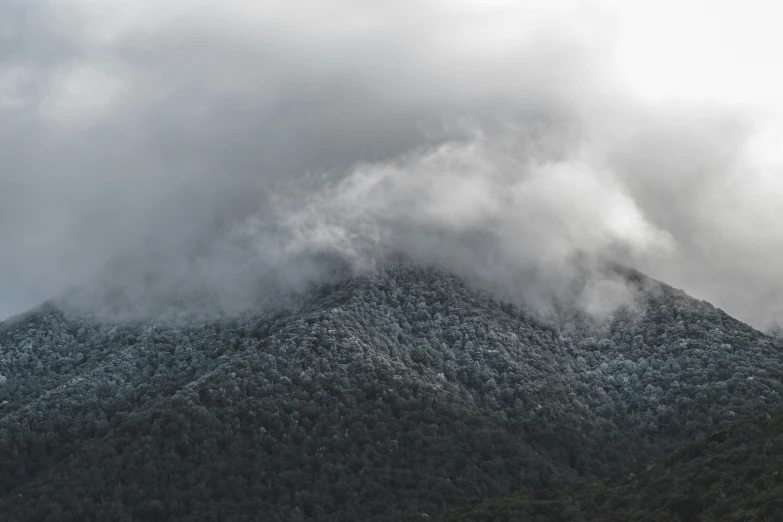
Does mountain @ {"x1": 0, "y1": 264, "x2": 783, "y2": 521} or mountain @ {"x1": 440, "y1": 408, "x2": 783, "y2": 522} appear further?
mountain @ {"x1": 0, "y1": 264, "x2": 783, "y2": 521}

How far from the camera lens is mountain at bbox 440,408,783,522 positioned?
246 feet

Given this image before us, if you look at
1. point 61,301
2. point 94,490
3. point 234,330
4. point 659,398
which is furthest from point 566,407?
point 61,301

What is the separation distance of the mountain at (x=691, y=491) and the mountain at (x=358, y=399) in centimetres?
1327

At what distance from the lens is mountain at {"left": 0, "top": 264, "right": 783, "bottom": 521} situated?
111438 mm

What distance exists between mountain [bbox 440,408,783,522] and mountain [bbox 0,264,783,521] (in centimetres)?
1327

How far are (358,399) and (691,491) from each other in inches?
2199

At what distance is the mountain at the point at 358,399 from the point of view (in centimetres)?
11144

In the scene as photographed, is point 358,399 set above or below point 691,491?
above

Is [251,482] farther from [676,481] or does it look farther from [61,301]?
[61,301]

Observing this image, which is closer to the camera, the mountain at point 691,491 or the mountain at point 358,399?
the mountain at point 691,491

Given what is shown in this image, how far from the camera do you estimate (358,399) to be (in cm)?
12862

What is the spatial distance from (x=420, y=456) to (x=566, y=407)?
28.7 metres

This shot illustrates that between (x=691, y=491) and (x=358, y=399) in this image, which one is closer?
(x=691, y=491)

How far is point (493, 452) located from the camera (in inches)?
4712
